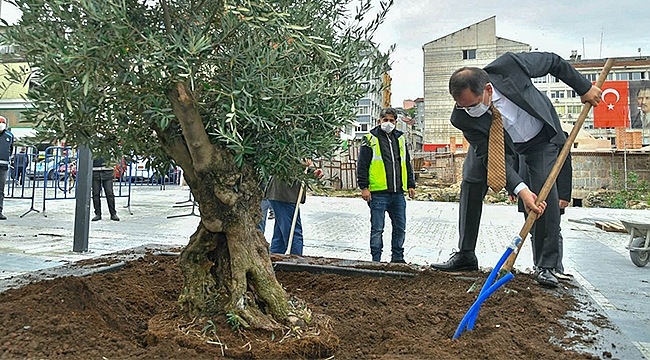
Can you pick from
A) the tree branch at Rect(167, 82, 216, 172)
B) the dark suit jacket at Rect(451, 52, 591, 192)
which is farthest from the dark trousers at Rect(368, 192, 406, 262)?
the tree branch at Rect(167, 82, 216, 172)

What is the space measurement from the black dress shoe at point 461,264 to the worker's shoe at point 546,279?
57 centimetres

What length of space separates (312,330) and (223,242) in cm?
65

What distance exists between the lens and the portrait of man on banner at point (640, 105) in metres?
42.2

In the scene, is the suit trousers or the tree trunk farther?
the suit trousers

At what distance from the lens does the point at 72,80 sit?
1.90 meters

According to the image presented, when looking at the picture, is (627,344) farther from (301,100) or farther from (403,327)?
(301,100)

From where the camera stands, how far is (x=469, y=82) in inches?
114

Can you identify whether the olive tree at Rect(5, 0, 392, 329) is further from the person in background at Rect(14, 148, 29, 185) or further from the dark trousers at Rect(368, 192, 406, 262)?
the person in background at Rect(14, 148, 29, 185)

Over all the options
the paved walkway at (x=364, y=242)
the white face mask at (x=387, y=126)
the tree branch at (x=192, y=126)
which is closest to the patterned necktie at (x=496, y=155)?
the paved walkway at (x=364, y=242)

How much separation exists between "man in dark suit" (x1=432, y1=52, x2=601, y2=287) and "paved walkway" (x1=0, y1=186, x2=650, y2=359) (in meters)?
0.73

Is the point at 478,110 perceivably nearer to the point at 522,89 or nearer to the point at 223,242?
the point at 522,89

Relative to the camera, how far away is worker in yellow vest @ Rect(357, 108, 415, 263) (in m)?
5.45

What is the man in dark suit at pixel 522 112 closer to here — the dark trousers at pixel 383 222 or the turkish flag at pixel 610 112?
the dark trousers at pixel 383 222

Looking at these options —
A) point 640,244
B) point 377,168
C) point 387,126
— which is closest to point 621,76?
point 640,244
